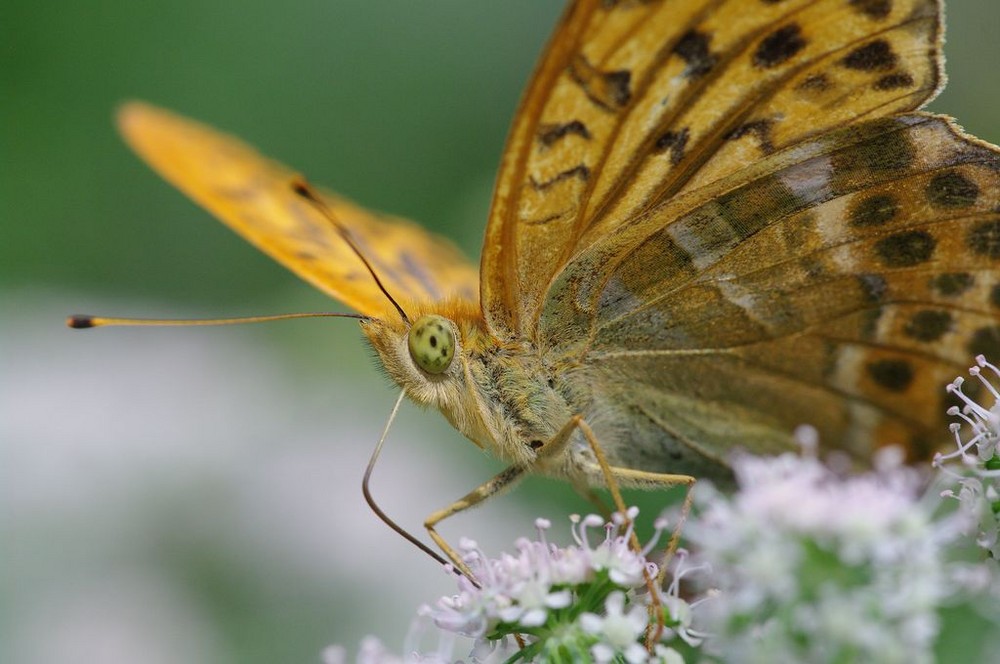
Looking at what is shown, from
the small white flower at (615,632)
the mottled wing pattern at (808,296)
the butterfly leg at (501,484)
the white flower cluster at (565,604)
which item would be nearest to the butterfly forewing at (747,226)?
the mottled wing pattern at (808,296)

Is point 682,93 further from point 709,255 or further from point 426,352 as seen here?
point 426,352

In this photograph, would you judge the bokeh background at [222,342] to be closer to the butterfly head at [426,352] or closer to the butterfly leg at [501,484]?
the butterfly leg at [501,484]

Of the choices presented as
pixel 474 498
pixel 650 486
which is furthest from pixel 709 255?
pixel 474 498

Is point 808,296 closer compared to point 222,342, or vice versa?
point 808,296

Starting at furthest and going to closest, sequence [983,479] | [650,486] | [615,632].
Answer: [650,486]
[983,479]
[615,632]

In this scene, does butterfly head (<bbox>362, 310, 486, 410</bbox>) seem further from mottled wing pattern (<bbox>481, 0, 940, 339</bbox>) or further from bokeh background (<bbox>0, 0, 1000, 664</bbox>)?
bokeh background (<bbox>0, 0, 1000, 664</bbox>)

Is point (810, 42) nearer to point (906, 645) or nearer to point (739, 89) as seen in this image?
point (739, 89)
